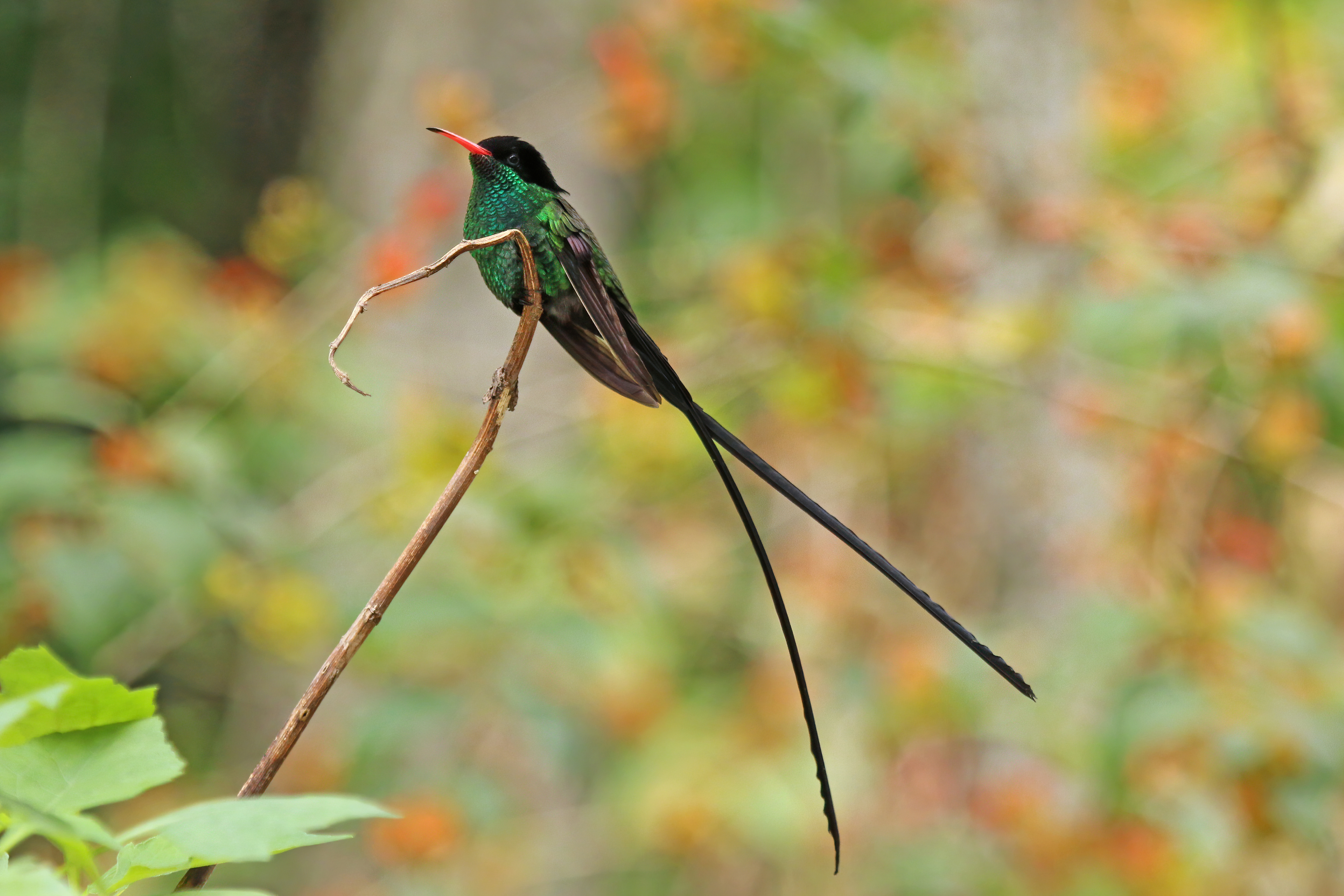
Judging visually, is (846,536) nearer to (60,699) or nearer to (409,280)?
(409,280)

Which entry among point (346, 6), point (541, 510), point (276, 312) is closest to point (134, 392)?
point (276, 312)

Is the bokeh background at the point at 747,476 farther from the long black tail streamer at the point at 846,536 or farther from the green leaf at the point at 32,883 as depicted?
the green leaf at the point at 32,883

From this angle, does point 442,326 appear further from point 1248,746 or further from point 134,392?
point 1248,746

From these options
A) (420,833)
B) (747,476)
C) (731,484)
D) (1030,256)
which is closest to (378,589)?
(731,484)

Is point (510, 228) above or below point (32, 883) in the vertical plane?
above

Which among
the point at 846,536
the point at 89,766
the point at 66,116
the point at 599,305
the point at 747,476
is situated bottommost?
the point at 747,476

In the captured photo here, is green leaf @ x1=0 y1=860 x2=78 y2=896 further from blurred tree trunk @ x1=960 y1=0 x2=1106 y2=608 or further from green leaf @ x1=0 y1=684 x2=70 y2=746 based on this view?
blurred tree trunk @ x1=960 y1=0 x2=1106 y2=608

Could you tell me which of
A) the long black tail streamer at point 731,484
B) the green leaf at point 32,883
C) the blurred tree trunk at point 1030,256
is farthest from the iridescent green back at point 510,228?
the blurred tree trunk at point 1030,256

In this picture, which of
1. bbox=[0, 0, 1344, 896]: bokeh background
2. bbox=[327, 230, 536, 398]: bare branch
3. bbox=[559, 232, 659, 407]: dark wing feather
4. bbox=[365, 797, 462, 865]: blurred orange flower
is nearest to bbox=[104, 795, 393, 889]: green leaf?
bbox=[327, 230, 536, 398]: bare branch
